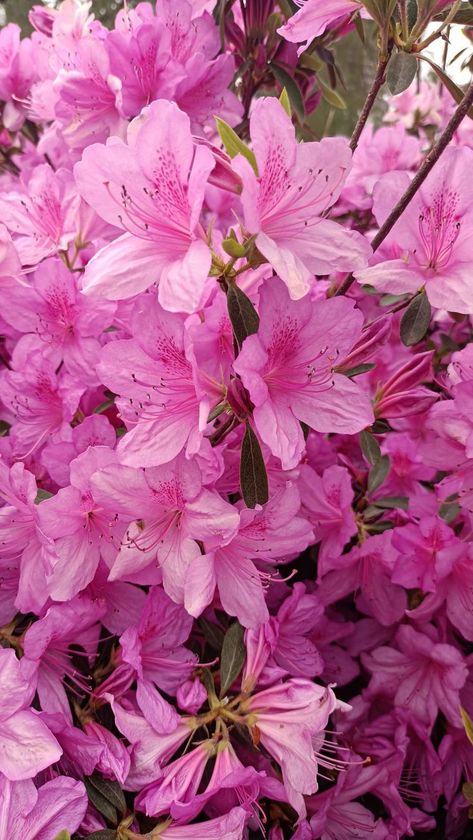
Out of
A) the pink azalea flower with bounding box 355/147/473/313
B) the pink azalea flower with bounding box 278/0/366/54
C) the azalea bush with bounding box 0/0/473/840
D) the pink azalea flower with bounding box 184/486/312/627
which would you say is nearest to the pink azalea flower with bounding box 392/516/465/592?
the azalea bush with bounding box 0/0/473/840

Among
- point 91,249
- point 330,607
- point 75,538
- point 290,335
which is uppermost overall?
point 290,335

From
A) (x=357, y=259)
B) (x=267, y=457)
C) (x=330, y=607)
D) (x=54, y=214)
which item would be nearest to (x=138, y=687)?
(x=267, y=457)

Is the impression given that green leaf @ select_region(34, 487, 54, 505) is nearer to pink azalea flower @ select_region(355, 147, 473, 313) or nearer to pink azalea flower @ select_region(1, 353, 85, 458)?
pink azalea flower @ select_region(1, 353, 85, 458)

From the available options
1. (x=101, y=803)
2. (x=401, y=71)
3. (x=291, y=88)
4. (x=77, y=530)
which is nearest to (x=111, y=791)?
(x=101, y=803)

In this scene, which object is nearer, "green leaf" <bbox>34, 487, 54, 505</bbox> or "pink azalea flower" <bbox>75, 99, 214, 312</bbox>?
"pink azalea flower" <bbox>75, 99, 214, 312</bbox>

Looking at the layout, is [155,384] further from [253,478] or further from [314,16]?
[314,16]

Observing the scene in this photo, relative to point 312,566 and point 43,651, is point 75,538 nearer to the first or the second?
point 43,651
